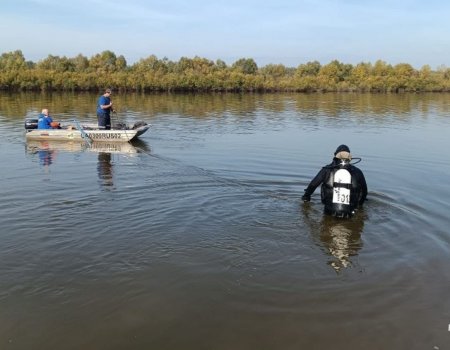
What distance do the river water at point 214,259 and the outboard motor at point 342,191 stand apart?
295mm

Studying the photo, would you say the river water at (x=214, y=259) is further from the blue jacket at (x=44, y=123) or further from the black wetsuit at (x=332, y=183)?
the blue jacket at (x=44, y=123)

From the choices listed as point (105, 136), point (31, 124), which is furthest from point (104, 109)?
point (31, 124)

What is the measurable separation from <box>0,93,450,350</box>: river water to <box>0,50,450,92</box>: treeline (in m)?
64.4

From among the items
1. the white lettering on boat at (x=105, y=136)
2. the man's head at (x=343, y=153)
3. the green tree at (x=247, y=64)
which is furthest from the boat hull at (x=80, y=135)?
the green tree at (x=247, y=64)

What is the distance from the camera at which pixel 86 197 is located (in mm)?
11328

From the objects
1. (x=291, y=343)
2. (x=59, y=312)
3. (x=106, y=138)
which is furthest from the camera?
(x=106, y=138)

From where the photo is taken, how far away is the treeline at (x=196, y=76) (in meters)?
75.8

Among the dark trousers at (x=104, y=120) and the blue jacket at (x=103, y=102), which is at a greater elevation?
the blue jacket at (x=103, y=102)

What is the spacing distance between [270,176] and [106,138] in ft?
28.1

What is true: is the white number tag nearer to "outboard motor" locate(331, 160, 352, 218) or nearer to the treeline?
"outboard motor" locate(331, 160, 352, 218)

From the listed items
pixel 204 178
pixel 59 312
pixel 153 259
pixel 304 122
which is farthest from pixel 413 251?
pixel 304 122

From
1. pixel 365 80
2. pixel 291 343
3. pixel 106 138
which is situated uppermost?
pixel 365 80

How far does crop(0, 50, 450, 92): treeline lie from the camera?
249ft

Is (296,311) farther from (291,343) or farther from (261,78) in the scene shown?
(261,78)
